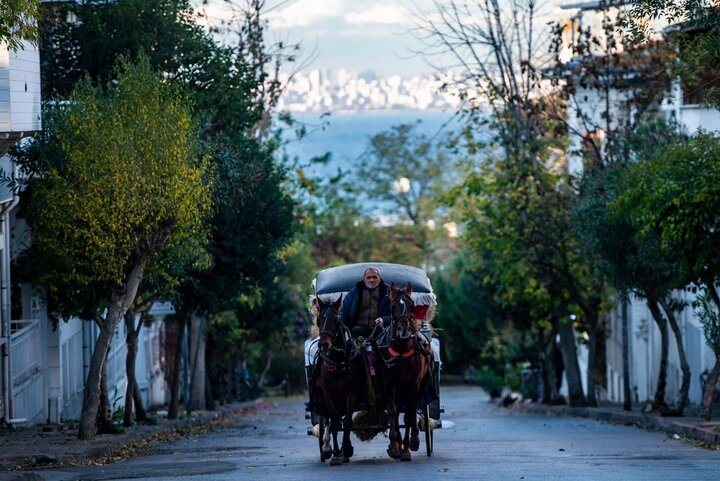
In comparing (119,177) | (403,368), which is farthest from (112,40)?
(403,368)

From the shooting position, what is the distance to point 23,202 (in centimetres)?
2275

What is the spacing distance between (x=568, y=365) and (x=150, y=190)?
2544 cm

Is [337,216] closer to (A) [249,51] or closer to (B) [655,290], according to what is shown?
(A) [249,51]

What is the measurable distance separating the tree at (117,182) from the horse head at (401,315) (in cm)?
517

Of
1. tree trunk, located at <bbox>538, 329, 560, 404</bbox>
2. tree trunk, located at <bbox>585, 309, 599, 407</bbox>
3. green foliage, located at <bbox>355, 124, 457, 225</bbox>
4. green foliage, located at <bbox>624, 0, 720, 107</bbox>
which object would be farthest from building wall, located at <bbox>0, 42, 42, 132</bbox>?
green foliage, located at <bbox>355, 124, 457, 225</bbox>

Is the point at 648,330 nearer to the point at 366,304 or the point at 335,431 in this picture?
the point at 366,304

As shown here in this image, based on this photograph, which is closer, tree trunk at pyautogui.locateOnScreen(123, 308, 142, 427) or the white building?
tree trunk at pyautogui.locateOnScreen(123, 308, 142, 427)

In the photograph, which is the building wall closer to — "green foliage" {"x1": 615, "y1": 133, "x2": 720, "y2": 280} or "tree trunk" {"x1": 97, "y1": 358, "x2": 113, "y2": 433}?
"tree trunk" {"x1": 97, "y1": 358, "x2": 113, "y2": 433}

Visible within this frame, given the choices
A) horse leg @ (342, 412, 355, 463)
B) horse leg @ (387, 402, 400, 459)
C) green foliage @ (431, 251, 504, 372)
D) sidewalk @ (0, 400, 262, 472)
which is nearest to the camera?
horse leg @ (387, 402, 400, 459)

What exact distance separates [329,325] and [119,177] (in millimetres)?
5171

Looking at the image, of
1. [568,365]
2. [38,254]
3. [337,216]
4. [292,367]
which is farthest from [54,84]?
[337,216]

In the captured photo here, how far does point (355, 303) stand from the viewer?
57.6ft

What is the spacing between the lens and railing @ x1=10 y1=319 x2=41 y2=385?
88.2ft

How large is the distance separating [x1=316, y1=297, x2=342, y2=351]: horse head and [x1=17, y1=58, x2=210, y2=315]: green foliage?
14.9ft
